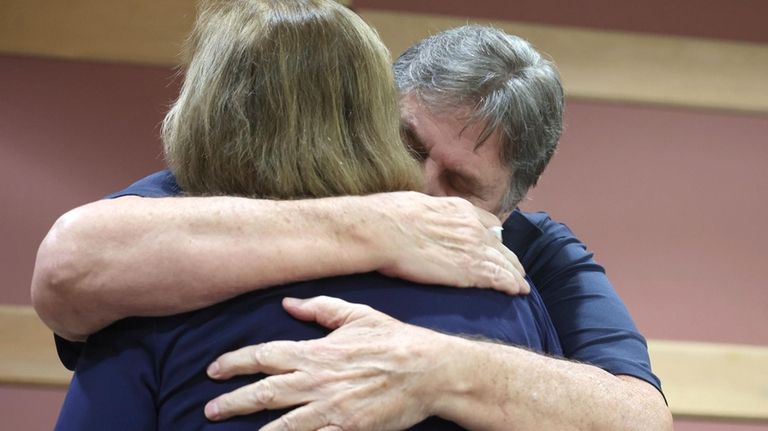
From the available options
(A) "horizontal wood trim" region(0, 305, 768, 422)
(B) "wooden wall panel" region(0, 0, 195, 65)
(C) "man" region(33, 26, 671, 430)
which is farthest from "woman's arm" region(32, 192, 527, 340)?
(A) "horizontal wood trim" region(0, 305, 768, 422)

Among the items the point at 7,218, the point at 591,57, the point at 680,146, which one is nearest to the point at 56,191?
the point at 7,218

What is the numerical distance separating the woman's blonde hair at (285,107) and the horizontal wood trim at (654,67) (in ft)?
8.09

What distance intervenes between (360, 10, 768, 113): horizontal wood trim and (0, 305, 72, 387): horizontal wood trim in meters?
1.87

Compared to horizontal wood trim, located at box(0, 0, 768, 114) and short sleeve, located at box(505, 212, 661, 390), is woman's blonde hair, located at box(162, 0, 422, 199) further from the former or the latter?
horizontal wood trim, located at box(0, 0, 768, 114)

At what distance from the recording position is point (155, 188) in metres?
1.24

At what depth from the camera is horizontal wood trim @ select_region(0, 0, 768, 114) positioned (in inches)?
140

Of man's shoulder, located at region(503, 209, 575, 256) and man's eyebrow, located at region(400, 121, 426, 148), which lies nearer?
man's eyebrow, located at region(400, 121, 426, 148)

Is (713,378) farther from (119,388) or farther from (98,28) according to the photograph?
(119,388)

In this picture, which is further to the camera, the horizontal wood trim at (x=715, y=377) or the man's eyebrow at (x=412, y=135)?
the horizontal wood trim at (x=715, y=377)

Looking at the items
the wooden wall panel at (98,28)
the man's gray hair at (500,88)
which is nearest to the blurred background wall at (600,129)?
the wooden wall panel at (98,28)

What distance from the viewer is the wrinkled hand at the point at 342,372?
1.10 meters

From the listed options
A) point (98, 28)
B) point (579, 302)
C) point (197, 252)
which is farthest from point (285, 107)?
point (98, 28)

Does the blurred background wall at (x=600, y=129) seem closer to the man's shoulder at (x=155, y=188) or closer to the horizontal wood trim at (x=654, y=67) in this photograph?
the horizontal wood trim at (x=654, y=67)

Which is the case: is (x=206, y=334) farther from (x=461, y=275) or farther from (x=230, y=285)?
(x=461, y=275)
